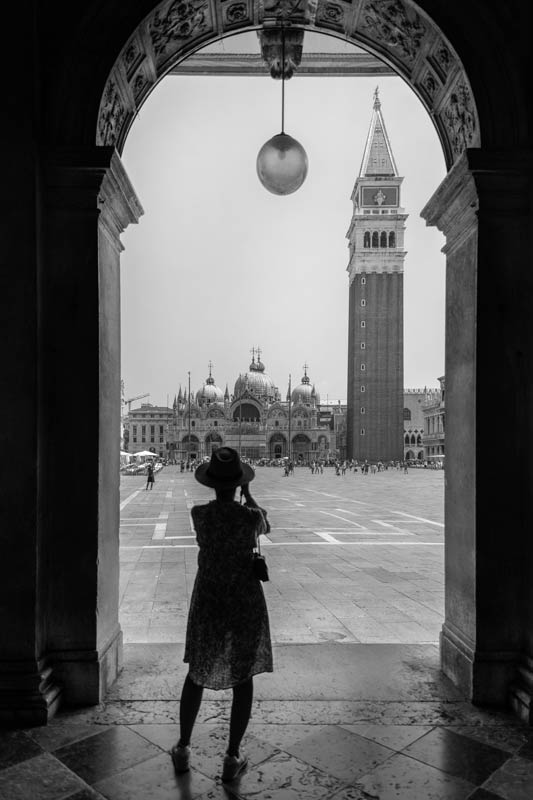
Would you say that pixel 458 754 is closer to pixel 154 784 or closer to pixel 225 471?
pixel 154 784

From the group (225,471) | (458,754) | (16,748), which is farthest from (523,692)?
(16,748)

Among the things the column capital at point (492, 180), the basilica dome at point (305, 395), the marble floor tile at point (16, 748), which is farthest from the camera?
the basilica dome at point (305, 395)

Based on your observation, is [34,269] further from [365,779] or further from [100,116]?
[365,779]

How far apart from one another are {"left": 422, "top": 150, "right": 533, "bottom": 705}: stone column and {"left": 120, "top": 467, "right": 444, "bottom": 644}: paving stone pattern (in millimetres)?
1495

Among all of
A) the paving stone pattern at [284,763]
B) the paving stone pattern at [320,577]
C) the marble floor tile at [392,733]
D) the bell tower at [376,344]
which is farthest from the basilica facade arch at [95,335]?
the bell tower at [376,344]

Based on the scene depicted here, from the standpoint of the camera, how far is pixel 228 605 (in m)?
2.95

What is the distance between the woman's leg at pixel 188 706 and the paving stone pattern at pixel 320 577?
2355 mm

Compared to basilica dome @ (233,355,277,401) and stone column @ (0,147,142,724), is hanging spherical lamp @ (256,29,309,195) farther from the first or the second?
basilica dome @ (233,355,277,401)

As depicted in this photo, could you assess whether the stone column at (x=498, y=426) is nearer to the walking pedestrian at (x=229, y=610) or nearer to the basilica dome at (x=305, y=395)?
the walking pedestrian at (x=229, y=610)

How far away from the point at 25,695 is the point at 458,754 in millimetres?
2483

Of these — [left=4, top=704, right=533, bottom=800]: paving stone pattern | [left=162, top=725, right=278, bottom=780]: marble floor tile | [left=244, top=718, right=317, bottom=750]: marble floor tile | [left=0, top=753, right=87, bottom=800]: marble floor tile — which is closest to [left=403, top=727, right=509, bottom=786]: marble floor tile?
[left=4, top=704, right=533, bottom=800]: paving stone pattern

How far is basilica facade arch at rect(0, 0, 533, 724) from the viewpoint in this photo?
3754 millimetres

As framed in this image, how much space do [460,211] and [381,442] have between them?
75677 mm

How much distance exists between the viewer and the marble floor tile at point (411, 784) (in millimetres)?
2865
